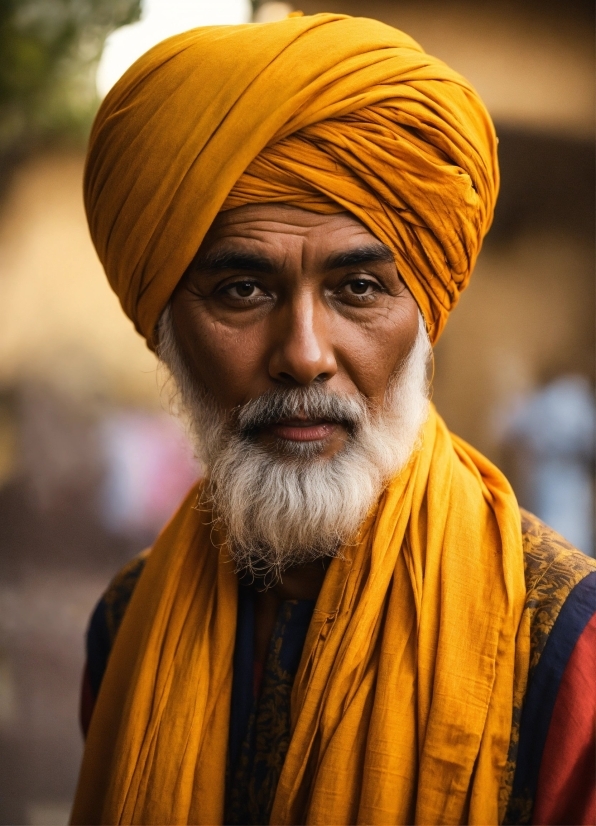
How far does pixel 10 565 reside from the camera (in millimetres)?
3486

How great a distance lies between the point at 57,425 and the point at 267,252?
2.46 metres

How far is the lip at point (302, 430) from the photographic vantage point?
1.44m

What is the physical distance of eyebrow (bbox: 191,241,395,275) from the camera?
137 cm

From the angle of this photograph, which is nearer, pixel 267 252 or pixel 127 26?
pixel 267 252

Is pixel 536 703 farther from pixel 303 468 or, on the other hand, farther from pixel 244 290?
pixel 244 290

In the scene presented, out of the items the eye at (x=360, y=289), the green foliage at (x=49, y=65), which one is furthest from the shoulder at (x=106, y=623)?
the green foliage at (x=49, y=65)

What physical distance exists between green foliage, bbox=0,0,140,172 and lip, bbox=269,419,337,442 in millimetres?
2581

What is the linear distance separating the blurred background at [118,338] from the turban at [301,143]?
194 cm

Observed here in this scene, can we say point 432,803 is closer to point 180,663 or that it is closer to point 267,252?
point 180,663

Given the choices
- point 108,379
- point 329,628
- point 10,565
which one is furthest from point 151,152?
point 10,565

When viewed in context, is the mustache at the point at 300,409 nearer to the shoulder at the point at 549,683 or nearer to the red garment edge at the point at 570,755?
the shoulder at the point at 549,683

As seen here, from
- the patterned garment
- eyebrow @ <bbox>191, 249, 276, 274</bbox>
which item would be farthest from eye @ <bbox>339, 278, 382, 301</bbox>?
the patterned garment

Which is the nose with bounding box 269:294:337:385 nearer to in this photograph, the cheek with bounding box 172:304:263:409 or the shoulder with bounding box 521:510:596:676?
the cheek with bounding box 172:304:263:409

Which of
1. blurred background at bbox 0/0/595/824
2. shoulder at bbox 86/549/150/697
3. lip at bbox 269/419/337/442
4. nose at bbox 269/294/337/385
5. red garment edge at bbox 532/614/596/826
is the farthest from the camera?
blurred background at bbox 0/0/595/824
